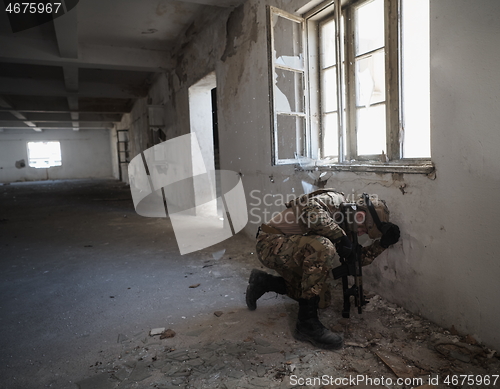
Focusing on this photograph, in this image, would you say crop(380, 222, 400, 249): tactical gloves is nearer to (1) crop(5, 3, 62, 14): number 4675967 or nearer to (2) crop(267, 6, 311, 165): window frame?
(2) crop(267, 6, 311, 165): window frame

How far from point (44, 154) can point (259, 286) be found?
2108 cm

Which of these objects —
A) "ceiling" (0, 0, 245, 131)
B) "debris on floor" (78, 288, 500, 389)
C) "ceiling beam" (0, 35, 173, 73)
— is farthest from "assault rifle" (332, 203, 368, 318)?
"ceiling beam" (0, 35, 173, 73)

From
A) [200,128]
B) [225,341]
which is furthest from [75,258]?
[200,128]

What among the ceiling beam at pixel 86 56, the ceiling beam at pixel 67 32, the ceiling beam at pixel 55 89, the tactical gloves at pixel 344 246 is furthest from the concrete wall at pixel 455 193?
the ceiling beam at pixel 55 89

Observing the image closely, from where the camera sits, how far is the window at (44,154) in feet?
63.0

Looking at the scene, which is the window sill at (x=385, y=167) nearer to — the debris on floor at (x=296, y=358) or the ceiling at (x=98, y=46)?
the debris on floor at (x=296, y=358)

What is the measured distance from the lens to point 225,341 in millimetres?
2016

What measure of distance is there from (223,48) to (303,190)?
8.13 feet

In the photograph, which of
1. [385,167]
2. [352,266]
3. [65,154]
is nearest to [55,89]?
[385,167]

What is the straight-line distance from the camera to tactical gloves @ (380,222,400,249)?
82.6 inches

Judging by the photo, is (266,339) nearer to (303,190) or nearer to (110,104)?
(303,190)

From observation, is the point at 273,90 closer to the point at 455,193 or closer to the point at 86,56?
the point at 455,193

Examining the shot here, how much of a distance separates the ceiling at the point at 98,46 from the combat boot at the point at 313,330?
3394mm

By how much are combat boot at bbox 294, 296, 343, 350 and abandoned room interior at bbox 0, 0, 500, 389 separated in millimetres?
45
